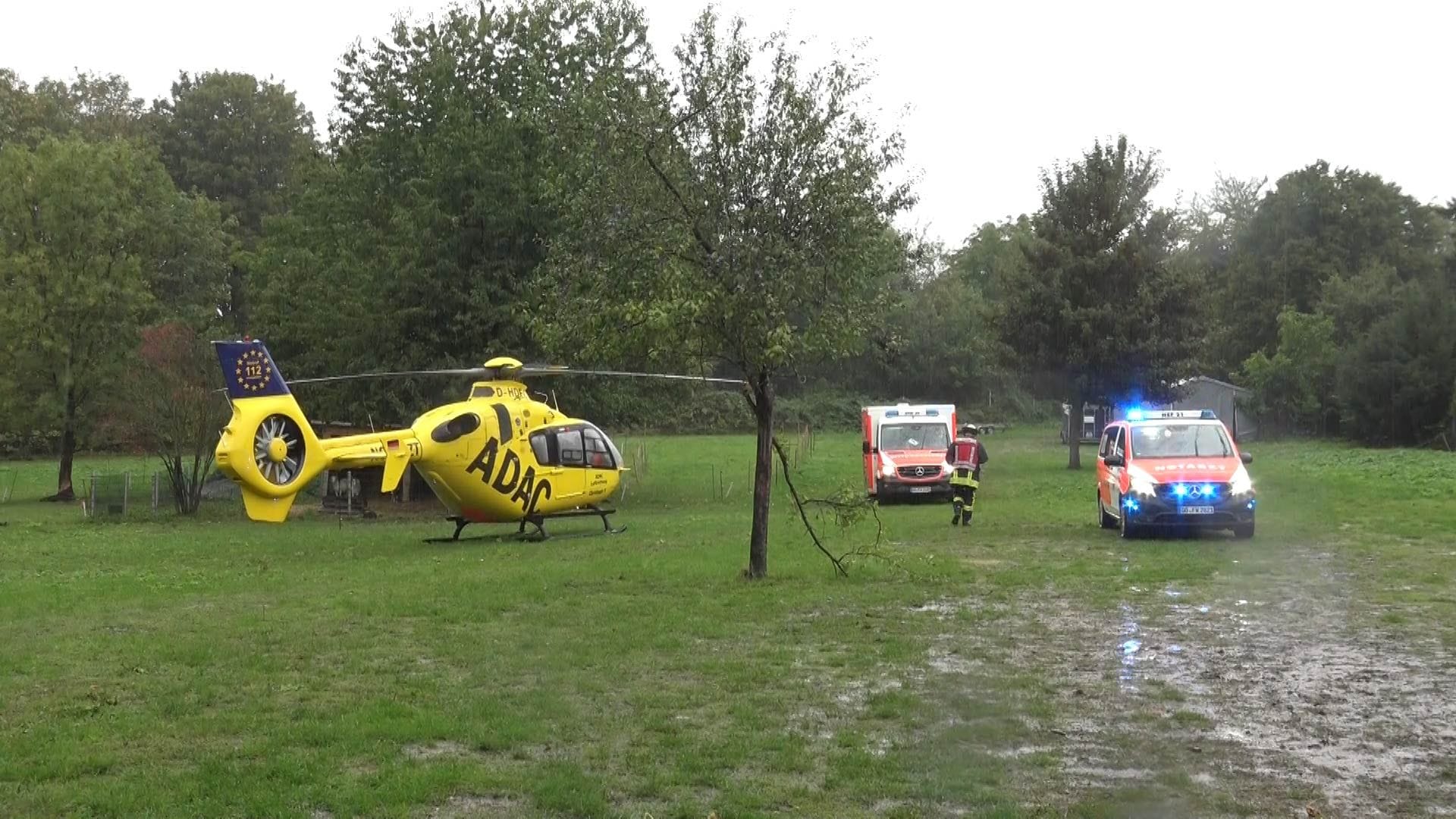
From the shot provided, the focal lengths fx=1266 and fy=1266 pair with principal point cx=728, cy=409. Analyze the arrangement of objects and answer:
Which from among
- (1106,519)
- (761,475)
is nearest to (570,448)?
(761,475)

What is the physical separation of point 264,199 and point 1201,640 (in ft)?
194

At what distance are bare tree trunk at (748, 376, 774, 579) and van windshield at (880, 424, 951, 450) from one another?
50.2 feet

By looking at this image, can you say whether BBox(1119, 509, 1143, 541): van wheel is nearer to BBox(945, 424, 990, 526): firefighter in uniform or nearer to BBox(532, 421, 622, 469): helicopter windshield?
BBox(945, 424, 990, 526): firefighter in uniform

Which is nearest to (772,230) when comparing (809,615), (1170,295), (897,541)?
(809,615)

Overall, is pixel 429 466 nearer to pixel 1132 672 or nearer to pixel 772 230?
pixel 772 230

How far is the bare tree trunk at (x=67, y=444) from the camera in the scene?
35594mm

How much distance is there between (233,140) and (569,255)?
5435cm

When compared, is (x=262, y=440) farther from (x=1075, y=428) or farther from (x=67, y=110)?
(x=67, y=110)

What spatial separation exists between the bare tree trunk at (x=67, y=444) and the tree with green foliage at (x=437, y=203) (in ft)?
24.4

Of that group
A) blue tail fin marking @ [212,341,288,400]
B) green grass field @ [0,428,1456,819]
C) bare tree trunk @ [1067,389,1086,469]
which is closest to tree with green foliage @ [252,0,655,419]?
blue tail fin marking @ [212,341,288,400]

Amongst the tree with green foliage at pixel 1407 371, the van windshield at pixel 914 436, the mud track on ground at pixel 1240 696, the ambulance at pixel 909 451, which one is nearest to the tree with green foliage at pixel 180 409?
the ambulance at pixel 909 451

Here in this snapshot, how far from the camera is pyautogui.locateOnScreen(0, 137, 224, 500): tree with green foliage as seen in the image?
3472 cm

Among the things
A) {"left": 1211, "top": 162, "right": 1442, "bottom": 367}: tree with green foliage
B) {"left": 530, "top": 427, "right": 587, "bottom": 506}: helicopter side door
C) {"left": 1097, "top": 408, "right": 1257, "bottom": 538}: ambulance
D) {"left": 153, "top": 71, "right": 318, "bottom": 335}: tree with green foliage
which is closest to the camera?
{"left": 1097, "top": 408, "right": 1257, "bottom": 538}: ambulance

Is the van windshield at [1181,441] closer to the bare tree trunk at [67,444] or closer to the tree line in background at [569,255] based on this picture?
the tree line in background at [569,255]
